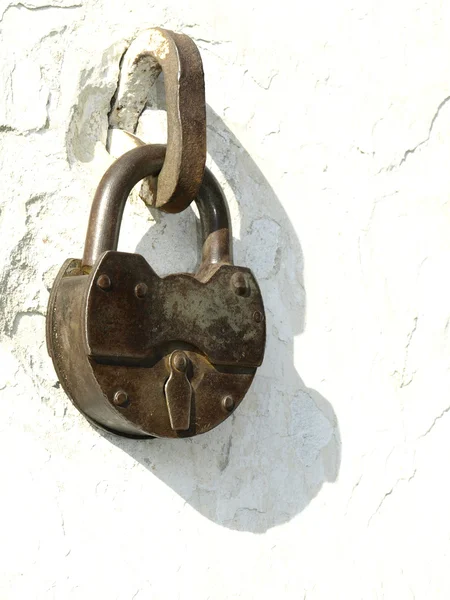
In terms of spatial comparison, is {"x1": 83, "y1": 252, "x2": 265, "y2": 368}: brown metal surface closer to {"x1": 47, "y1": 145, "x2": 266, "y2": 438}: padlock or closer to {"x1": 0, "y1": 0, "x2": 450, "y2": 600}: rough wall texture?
{"x1": 47, "y1": 145, "x2": 266, "y2": 438}: padlock

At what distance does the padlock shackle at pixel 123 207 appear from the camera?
101 centimetres

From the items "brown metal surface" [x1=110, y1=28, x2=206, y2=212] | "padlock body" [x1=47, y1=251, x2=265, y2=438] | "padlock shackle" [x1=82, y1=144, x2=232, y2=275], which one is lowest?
"padlock body" [x1=47, y1=251, x2=265, y2=438]

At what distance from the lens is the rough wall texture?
3.45 ft

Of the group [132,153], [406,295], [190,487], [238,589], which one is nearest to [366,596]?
[238,589]

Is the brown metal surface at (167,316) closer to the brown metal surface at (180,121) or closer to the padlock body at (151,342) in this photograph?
the padlock body at (151,342)

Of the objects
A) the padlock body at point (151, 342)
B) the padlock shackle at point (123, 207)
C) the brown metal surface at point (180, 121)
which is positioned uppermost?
→ the brown metal surface at point (180, 121)

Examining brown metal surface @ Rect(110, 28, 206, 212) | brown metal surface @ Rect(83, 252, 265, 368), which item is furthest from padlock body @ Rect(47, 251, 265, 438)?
brown metal surface @ Rect(110, 28, 206, 212)

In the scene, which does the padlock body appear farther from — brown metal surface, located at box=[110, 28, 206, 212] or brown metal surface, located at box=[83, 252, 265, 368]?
brown metal surface, located at box=[110, 28, 206, 212]

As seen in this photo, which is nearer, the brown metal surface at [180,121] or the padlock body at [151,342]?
the padlock body at [151,342]

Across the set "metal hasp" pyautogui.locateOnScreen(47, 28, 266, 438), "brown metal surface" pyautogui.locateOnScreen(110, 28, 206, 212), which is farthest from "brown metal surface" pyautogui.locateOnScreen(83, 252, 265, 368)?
"brown metal surface" pyautogui.locateOnScreen(110, 28, 206, 212)

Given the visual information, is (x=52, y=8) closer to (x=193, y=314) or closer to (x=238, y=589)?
(x=193, y=314)

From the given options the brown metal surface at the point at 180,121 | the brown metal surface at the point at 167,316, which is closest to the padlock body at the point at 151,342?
the brown metal surface at the point at 167,316

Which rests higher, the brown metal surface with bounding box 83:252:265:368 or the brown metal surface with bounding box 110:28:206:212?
the brown metal surface with bounding box 110:28:206:212

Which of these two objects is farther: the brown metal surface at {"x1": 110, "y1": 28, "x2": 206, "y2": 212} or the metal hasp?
the brown metal surface at {"x1": 110, "y1": 28, "x2": 206, "y2": 212}
